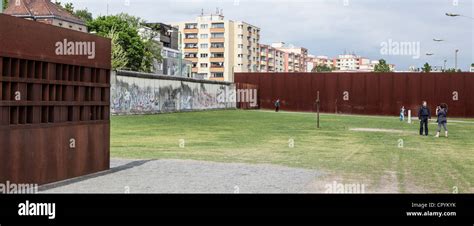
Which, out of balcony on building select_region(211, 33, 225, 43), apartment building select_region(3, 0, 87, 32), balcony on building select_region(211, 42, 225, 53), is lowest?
apartment building select_region(3, 0, 87, 32)

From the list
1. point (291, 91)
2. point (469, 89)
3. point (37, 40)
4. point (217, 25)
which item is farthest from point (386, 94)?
point (217, 25)

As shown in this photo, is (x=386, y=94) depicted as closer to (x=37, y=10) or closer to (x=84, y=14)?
(x=37, y=10)

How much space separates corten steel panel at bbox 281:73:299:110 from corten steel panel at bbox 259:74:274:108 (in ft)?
7.89

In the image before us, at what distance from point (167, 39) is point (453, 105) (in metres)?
84.8

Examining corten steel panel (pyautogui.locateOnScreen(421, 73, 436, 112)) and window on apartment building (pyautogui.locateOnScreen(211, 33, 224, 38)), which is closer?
corten steel panel (pyautogui.locateOnScreen(421, 73, 436, 112))

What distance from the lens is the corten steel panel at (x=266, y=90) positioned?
78.2 m

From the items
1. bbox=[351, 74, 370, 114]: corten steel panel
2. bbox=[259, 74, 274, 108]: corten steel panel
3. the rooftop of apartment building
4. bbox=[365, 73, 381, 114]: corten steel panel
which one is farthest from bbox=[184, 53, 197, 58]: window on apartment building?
bbox=[365, 73, 381, 114]: corten steel panel

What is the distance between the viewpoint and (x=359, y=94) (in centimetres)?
7331

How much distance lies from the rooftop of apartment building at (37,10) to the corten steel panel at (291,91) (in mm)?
35886

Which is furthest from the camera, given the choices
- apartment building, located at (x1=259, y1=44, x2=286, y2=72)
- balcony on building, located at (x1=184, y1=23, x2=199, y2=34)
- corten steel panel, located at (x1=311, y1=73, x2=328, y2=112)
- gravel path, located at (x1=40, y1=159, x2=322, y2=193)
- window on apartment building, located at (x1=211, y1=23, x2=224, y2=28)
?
apartment building, located at (x1=259, y1=44, x2=286, y2=72)

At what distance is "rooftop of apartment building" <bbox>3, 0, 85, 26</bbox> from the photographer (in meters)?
83.5

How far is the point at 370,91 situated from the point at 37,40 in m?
64.7

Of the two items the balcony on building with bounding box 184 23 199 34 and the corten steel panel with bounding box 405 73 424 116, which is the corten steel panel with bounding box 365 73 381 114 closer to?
the corten steel panel with bounding box 405 73 424 116
